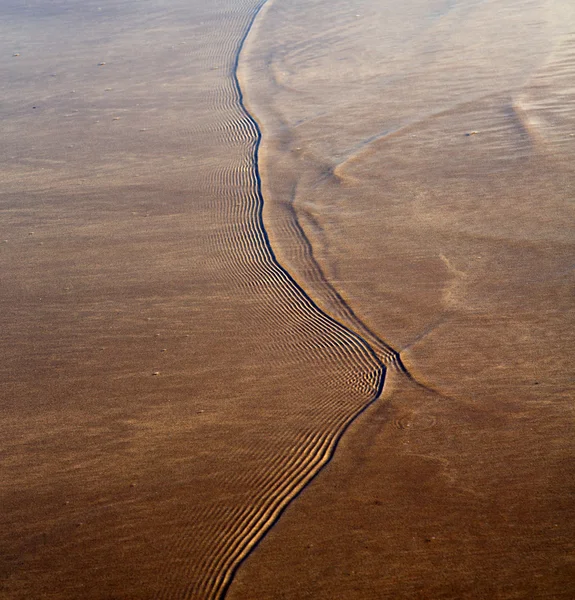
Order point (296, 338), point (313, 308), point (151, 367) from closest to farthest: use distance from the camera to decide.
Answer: point (151, 367) < point (296, 338) < point (313, 308)

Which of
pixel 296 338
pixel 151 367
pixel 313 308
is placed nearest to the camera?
pixel 151 367

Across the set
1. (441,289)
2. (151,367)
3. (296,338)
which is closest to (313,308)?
(296,338)

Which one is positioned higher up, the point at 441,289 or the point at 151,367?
the point at 151,367

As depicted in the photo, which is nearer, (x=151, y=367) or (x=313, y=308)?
(x=151, y=367)

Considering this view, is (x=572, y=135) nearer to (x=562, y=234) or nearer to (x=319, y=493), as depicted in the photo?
(x=562, y=234)

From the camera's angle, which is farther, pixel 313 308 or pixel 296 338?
pixel 313 308

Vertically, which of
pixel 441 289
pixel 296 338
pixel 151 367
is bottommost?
pixel 441 289

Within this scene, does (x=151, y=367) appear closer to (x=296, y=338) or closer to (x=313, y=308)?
(x=296, y=338)

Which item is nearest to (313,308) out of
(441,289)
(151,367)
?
(441,289)
